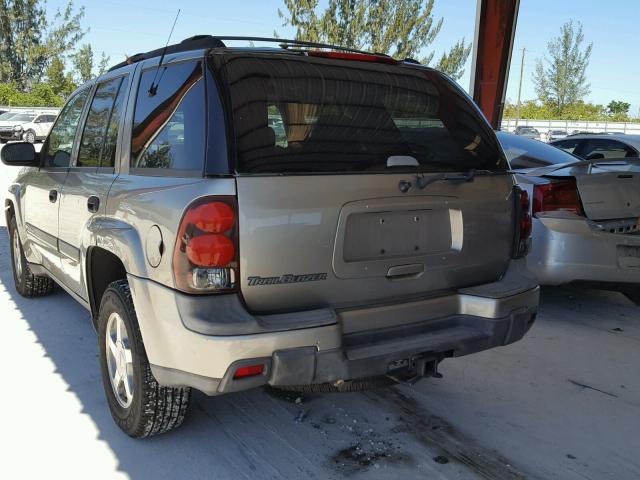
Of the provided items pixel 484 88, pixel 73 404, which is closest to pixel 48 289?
pixel 73 404

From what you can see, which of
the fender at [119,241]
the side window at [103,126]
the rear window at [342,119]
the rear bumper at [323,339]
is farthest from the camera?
the side window at [103,126]

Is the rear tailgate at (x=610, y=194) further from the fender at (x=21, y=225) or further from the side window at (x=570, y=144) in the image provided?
the side window at (x=570, y=144)

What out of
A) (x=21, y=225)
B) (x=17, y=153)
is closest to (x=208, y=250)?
(x=17, y=153)

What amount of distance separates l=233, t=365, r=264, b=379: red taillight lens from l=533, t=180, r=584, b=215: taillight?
334 centimetres

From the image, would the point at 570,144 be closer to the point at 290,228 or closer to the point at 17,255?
the point at 17,255

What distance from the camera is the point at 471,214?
3.04m

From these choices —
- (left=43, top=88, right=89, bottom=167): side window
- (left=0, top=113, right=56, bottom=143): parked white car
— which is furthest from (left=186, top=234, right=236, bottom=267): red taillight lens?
(left=0, top=113, right=56, bottom=143): parked white car

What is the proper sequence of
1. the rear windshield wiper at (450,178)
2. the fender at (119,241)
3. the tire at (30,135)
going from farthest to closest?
the tire at (30,135)
the rear windshield wiper at (450,178)
the fender at (119,241)

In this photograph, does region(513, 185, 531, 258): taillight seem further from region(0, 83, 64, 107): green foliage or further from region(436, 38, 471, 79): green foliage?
region(0, 83, 64, 107): green foliage

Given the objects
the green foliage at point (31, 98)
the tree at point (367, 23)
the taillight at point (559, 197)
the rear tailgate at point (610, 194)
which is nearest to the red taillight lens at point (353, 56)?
the taillight at point (559, 197)

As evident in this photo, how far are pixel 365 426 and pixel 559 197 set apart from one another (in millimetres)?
2733

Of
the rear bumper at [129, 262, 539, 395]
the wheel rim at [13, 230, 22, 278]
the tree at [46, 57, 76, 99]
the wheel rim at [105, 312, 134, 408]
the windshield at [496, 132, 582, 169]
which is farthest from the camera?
the tree at [46, 57, 76, 99]

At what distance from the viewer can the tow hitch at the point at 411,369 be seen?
2766 millimetres

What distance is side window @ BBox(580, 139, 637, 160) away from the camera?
8.22 metres
